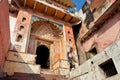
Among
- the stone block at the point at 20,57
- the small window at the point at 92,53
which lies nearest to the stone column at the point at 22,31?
the stone block at the point at 20,57

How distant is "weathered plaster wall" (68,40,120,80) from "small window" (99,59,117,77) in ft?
0.36

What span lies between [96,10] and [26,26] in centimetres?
477

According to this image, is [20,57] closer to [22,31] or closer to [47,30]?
[22,31]

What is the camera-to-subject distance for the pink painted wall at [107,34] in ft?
21.0

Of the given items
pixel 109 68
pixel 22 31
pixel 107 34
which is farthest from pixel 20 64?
pixel 107 34

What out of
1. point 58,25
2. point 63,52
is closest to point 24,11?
point 58,25

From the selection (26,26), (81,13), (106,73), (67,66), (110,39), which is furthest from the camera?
(81,13)

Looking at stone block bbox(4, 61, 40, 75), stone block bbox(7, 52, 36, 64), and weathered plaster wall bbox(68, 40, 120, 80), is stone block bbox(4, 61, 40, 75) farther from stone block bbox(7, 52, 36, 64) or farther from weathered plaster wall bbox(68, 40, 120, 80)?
weathered plaster wall bbox(68, 40, 120, 80)

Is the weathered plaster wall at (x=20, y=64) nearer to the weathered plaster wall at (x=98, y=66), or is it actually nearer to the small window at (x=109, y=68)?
the weathered plaster wall at (x=98, y=66)

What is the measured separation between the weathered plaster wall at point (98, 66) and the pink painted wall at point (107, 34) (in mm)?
2085

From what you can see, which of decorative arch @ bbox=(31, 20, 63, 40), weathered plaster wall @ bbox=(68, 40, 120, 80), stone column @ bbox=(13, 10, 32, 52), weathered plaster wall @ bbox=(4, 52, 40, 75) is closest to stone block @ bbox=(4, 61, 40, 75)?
weathered plaster wall @ bbox=(4, 52, 40, 75)

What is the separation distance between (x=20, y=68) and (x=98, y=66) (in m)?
3.67

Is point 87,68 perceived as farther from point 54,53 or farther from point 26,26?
point 26,26

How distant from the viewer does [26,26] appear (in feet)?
26.9
